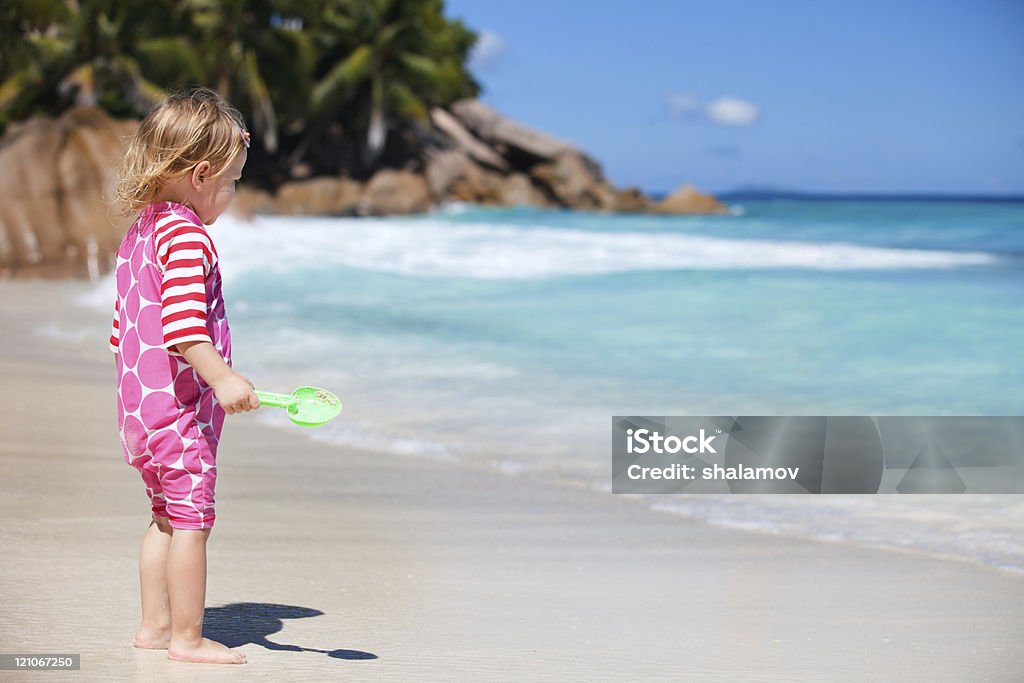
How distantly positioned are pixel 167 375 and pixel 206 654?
563mm

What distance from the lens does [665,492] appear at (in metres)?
4.54

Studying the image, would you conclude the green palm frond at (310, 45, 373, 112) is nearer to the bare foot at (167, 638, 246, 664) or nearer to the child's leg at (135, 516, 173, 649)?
the child's leg at (135, 516, 173, 649)

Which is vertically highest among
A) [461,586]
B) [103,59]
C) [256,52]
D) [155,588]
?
[256,52]

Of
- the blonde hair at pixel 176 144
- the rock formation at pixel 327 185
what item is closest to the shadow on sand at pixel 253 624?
the blonde hair at pixel 176 144

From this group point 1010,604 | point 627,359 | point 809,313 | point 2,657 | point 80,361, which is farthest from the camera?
point 809,313

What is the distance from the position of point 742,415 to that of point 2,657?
4576mm

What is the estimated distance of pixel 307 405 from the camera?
2211 mm

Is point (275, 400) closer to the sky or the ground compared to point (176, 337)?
closer to the ground

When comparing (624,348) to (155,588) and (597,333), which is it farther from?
(155,588)

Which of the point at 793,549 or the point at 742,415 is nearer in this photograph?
the point at 793,549

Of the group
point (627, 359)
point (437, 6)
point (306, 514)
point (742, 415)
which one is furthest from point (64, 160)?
point (437, 6)

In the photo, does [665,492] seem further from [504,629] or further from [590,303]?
[590,303]

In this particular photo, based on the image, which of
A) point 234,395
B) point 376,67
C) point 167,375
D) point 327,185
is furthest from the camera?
point 376,67

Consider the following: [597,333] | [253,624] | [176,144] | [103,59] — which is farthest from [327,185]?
[176,144]
